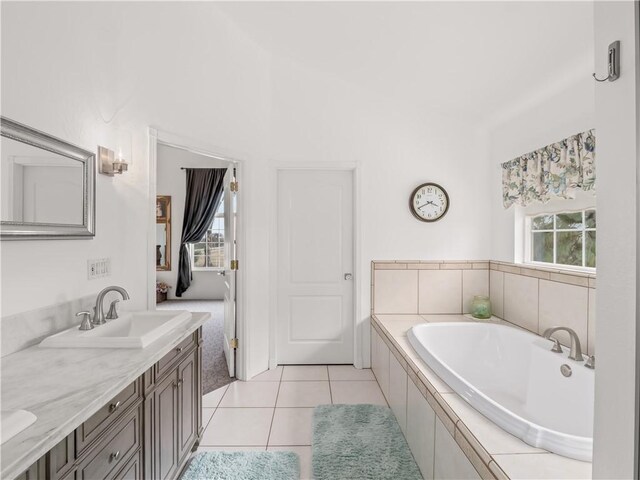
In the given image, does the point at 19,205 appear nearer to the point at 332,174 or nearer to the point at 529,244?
the point at 332,174

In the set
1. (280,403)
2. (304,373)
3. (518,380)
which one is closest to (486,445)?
(518,380)

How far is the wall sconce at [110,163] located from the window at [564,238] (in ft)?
9.77

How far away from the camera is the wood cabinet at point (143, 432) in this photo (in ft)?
3.12

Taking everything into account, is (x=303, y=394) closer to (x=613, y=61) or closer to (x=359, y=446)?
(x=359, y=446)

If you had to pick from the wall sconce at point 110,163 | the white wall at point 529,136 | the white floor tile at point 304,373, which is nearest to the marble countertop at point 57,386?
the wall sconce at point 110,163

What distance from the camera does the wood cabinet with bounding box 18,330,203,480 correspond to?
95 centimetres

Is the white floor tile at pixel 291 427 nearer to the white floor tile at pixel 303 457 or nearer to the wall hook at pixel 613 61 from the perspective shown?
the white floor tile at pixel 303 457

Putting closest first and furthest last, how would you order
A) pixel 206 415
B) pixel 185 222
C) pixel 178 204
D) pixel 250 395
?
pixel 206 415, pixel 250 395, pixel 185 222, pixel 178 204

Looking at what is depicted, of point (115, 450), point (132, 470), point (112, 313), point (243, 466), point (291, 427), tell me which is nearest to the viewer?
point (115, 450)

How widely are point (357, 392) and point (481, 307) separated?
1.38m

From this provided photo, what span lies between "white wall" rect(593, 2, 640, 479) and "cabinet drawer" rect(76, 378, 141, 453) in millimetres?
1340

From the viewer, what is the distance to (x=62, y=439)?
34.7 inches

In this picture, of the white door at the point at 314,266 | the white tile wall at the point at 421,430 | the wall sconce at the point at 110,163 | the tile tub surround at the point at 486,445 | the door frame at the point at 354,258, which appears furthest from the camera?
the white door at the point at 314,266

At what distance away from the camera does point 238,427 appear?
7.47ft
